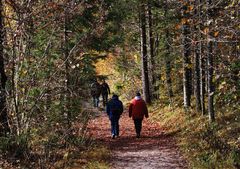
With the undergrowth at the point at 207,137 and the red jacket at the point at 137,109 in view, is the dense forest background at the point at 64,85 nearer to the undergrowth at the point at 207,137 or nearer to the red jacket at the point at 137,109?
the undergrowth at the point at 207,137

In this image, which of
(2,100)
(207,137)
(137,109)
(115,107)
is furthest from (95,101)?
(2,100)

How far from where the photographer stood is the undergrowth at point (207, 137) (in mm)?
11062

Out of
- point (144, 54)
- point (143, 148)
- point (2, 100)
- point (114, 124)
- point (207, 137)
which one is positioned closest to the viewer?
point (2, 100)

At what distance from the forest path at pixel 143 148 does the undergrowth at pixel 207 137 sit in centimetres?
37

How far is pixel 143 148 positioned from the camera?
47.8 feet

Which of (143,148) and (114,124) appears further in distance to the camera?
(114,124)

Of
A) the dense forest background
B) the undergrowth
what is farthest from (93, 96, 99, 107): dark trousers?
the dense forest background

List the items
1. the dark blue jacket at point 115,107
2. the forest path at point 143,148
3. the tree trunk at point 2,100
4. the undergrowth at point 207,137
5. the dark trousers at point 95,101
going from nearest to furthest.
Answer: the undergrowth at point 207,137
the tree trunk at point 2,100
the forest path at point 143,148
the dark blue jacket at point 115,107
the dark trousers at point 95,101

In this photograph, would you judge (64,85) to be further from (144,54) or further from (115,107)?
(144,54)

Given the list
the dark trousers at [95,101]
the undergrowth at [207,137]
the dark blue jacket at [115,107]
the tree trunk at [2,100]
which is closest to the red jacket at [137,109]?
the dark blue jacket at [115,107]

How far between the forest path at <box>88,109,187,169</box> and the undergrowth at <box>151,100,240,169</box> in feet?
1.21

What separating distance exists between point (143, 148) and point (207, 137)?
2.22m

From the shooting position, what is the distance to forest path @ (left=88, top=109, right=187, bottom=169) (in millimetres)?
11953

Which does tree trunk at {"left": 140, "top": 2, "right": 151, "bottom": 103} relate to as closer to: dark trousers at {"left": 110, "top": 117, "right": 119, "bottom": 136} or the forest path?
the forest path
